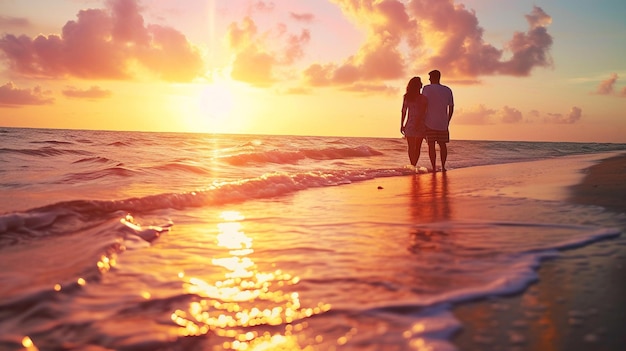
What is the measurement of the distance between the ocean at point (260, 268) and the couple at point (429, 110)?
16.6 ft

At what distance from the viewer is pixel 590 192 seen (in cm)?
564

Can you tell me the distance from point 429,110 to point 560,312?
928 centimetres

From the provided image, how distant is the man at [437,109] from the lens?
34.8ft

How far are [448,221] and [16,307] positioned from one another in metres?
3.35

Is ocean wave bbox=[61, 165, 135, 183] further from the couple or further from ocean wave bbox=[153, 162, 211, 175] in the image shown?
the couple

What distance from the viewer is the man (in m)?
10.6

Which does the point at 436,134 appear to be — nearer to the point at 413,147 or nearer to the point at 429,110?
the point at 429,110

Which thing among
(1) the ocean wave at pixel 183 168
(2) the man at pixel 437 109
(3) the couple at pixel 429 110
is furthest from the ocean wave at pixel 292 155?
(2) the man at pixel 437 109

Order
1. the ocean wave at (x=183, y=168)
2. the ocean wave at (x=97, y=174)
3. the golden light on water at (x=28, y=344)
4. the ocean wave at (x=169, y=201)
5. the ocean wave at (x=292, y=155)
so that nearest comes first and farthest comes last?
the golden light on water at (x=28, y=344), the ocean wave at (x=169, y=201), the ocean wave at (x=97, y=174), the ocean wave at (x=183, y=168), the ocean wave at (x=292, y=155)

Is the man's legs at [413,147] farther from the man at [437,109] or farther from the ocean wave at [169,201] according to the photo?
the ocean wave at [169,201]

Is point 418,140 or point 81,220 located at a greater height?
point 418,140

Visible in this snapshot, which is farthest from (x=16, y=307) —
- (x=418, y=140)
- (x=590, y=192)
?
(x=418, y=140)

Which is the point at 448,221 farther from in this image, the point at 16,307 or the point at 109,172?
the point at 109,172

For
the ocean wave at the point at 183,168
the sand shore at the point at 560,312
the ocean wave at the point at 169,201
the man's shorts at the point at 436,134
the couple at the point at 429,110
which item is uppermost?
the couple at the point at 429,110
